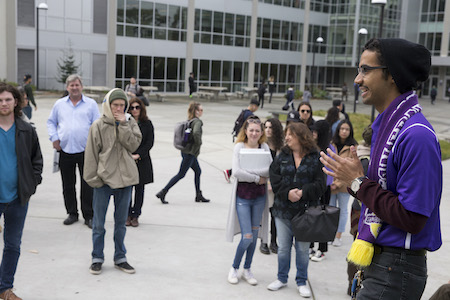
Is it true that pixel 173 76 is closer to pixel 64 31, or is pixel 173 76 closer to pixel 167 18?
pixel 167 18

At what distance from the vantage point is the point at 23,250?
19.2 feet

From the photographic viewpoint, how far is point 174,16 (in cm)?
3881

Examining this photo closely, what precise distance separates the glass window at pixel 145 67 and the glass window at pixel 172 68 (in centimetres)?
168

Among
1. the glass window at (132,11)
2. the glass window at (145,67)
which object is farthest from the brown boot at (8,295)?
the glass window at (132,11)

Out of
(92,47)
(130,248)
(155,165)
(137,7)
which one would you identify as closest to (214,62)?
(137,7)

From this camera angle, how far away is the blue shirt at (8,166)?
4309 millimetres

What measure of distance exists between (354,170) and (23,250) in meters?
4.67

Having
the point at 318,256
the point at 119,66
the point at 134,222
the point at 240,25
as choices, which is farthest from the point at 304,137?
the point at 240,25

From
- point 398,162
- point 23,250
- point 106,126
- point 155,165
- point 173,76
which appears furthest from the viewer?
point 173,76

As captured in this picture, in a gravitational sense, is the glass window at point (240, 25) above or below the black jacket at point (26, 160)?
above

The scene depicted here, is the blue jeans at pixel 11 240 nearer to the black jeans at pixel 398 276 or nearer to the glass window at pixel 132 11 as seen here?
the black jeans at pixel 398 276

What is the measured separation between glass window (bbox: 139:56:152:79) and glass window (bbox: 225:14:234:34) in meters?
7.87

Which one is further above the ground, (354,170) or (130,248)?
(354,170)

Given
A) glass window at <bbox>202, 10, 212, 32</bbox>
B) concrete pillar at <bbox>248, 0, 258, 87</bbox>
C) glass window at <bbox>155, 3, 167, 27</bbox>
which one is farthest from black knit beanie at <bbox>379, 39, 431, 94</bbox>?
concrete pillar at <bbox>248, 0, 258, 87</bbox>
